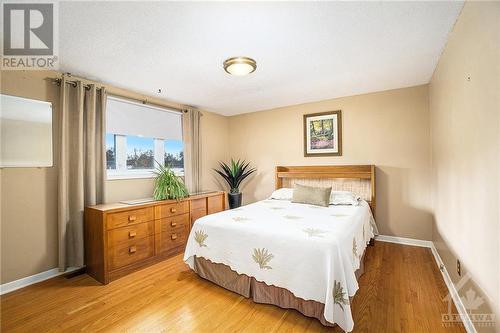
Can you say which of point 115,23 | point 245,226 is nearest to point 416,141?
point 245,226

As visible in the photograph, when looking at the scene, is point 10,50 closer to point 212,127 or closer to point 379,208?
point 212,127

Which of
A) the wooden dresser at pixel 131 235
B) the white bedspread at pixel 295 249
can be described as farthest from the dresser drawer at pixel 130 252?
the white bedspread at pixel 295 249

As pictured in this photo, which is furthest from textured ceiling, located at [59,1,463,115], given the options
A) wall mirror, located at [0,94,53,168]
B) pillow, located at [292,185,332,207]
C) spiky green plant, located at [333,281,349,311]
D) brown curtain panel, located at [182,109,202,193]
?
spiky green plant, located at [333,281,349,311]

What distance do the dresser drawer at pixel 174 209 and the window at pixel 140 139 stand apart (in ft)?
2.48

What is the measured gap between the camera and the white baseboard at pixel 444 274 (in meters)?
1.61

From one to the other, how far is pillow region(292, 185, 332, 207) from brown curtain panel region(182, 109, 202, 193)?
6.00ft

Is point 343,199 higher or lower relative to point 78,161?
lower

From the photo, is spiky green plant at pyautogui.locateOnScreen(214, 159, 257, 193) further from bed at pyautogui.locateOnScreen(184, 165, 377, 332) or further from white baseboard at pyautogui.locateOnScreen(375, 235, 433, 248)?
white baseboard at pyautogui.locateOnScreen(375, 235, 433, 248)

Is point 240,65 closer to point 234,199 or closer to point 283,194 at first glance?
point 283,194

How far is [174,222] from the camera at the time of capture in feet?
10.3

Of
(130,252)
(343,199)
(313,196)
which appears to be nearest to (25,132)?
(130,252)

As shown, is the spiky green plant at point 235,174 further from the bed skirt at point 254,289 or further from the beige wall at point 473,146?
the beige wall at point 473,146

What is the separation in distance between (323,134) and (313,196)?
127 centimetres

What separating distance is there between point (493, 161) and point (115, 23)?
8.78ft
